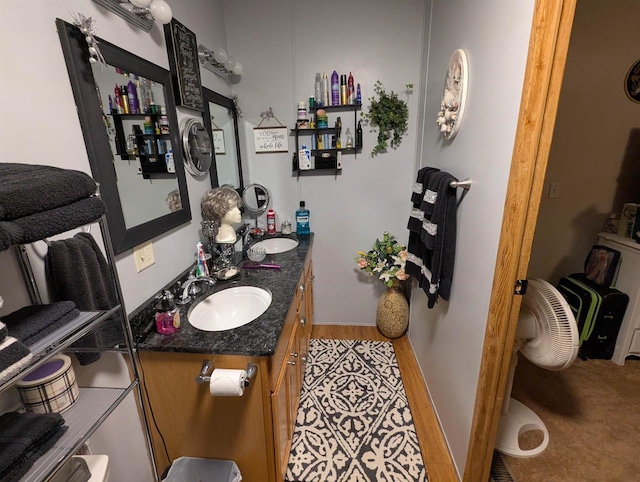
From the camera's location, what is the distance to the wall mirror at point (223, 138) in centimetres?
193

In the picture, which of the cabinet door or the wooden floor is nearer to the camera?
the cabinet door

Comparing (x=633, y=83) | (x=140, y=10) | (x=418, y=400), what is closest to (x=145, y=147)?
(x=140, y=10)

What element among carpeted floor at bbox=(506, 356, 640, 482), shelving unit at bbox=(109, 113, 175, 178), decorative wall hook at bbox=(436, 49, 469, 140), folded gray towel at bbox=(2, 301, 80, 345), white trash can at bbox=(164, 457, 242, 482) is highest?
decorative wall hook at bbox=(436, 49, 469, 140)

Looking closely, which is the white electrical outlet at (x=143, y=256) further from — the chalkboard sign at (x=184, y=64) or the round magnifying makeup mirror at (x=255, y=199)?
the round magnifying makeup mirror at (x=255, y=199)

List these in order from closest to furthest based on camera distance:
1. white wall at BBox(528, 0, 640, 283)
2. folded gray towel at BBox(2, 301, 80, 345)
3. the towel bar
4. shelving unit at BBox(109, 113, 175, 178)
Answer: folded gray towel at BBox(2, 301, 80, 345), shelving unit at BBox(109, 113, 175, 178), the towel bar, white wall at BBox(528, 0, 640, 283)

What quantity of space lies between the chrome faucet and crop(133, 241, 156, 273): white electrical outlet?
182 mm

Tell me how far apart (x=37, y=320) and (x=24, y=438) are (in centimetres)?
25

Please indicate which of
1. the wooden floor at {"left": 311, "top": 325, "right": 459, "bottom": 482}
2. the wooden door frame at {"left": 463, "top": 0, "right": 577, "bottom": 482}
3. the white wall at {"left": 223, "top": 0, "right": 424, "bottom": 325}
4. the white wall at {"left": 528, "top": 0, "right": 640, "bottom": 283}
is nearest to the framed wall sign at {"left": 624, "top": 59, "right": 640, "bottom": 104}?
the white wall at {"left": 528, "top": 0, "right": 640, "bottom": 283}

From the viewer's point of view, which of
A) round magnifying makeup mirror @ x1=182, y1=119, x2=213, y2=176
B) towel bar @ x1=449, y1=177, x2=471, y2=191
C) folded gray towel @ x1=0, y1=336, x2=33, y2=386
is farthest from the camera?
round magnifying makeup mirror @ x1=182, y1=119, x2=213, y2=176

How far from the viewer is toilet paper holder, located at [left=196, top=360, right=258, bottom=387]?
105cm

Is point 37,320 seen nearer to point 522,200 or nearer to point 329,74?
point 522,200

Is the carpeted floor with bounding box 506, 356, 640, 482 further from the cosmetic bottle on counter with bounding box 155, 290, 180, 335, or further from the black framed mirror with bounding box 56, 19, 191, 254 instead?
the black framed mirror with bounding box 56, 19, 191, 254

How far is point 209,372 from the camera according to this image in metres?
1.08

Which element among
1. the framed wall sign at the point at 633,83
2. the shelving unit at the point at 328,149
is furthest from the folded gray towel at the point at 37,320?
the framed wall sign at the point at 633,83
